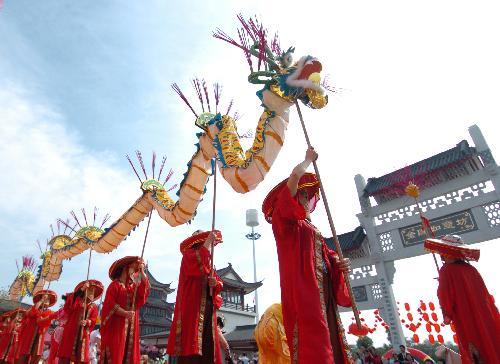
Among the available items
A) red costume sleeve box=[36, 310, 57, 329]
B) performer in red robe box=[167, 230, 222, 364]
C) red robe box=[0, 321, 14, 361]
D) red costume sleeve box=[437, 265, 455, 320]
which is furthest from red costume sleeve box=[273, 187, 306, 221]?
red robe box=[0, 321, 14, 361]

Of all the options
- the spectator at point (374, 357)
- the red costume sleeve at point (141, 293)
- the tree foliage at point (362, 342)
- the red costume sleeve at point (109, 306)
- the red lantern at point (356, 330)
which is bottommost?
the spectator at point (374, 357)

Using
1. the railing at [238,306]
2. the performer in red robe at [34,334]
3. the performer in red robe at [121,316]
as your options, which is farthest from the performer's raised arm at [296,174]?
the railing at [238,306]

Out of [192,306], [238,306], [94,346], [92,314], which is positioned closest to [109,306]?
[192,306]

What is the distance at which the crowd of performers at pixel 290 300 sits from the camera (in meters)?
2.33

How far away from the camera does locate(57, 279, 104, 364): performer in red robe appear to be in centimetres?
521

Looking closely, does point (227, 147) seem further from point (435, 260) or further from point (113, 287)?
point (435, 260)

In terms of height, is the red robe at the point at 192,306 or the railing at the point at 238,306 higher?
the railing at the point at 238,306

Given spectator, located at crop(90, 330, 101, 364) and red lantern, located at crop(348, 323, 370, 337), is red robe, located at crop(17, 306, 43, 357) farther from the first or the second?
red lantern, located at crop(348, 323, 370, 337)

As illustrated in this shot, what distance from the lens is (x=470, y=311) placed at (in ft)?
12.9

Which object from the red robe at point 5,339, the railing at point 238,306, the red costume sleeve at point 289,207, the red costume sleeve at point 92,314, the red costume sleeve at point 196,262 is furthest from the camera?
the railing at point 238,306

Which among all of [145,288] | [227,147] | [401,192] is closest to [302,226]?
[227,147]

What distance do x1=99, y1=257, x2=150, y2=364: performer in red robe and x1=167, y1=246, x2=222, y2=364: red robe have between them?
1226 millimetres

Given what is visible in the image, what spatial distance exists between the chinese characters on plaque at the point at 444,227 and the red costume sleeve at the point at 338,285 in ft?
42.6

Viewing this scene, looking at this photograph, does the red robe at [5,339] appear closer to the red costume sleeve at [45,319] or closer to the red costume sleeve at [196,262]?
the red costume sleeve at [45,319]
